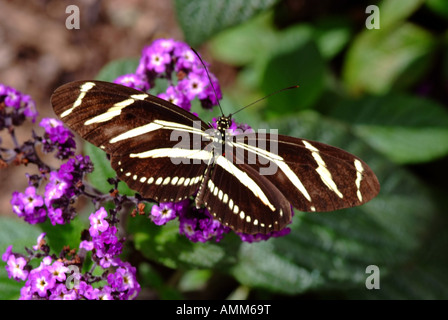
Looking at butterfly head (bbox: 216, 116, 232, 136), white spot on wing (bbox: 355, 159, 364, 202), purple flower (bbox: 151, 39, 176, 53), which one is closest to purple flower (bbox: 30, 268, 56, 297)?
butterfly head (bbox: 216, 116, 232, 136)

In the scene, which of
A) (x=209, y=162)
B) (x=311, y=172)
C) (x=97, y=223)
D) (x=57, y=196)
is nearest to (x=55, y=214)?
(x=57, y=196)

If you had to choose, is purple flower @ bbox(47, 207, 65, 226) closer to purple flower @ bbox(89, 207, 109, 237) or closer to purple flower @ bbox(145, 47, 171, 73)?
purple flower @ bbox(89, 207, 109, 237)

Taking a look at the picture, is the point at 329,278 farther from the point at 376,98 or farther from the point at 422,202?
the point at 376,98

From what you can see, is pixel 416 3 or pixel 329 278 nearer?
pixel 329 278

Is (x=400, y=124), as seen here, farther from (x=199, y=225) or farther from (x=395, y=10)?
(x=199, y=225)

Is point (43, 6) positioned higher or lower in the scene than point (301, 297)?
higher

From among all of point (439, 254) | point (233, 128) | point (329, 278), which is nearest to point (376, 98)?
point (439, 254)
